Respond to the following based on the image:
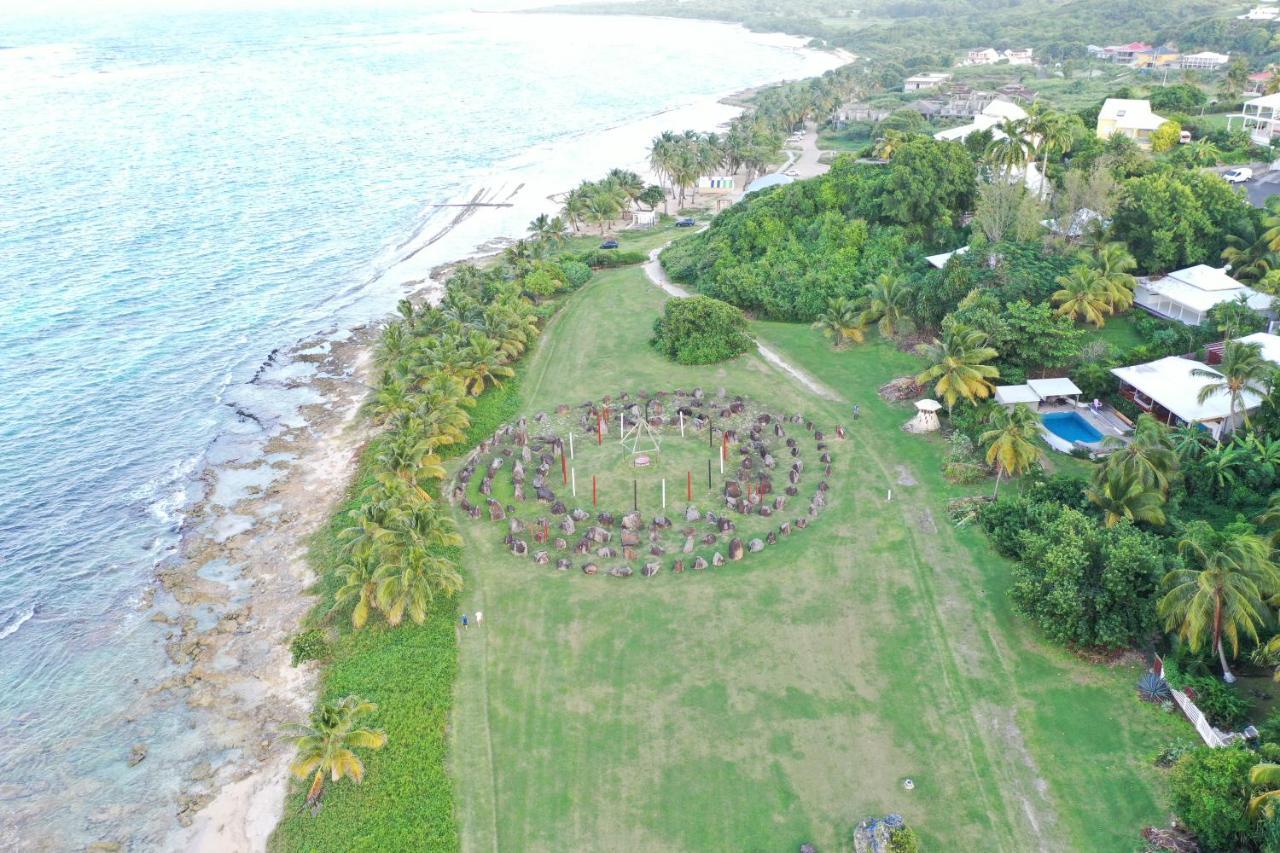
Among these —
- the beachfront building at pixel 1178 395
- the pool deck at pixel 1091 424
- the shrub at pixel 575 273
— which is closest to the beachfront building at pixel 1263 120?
the beachfront building at pixel 1178 395

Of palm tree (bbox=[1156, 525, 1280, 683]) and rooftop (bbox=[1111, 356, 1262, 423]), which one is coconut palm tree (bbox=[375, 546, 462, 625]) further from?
rooftop (bbox=[1111, 356, 1262, 423])

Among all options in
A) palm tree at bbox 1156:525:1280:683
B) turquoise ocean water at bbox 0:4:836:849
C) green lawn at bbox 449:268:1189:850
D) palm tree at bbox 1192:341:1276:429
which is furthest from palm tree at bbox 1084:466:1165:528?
→ turquoise ocean water at bbox 0:4:836:849

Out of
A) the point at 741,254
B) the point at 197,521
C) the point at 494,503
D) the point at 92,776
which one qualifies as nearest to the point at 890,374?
the point at 741,254

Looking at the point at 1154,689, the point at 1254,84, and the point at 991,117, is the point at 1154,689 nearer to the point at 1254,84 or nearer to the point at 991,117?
the point at 991,117

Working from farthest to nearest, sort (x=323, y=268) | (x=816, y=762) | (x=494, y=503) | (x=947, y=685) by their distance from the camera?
(x=323, y=268)
(x=494, y=503)
(x=947, y=685)
(x=816, y=762)

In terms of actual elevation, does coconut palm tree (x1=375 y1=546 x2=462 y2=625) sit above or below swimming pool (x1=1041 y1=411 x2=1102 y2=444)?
above

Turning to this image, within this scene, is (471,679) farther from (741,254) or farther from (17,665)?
(741,254)

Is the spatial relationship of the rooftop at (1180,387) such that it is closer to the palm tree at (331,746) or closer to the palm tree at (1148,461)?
the palm tree at (1148,461)
